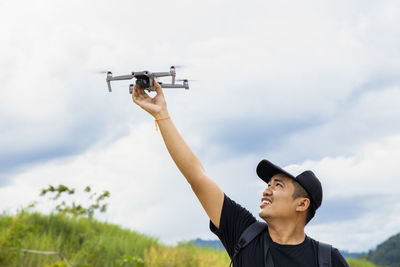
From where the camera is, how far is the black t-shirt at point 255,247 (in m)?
3.26

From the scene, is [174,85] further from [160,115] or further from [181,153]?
[181,153]

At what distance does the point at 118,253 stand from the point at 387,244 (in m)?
21.1

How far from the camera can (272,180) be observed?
348cm

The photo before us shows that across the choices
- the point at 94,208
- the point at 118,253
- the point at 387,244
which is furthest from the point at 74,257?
the point at 387,244

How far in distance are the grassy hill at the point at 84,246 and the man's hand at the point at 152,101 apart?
5710 millimetres

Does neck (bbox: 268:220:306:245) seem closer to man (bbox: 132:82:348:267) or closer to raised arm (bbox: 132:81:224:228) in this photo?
man (bbox: 132:82:348:267)

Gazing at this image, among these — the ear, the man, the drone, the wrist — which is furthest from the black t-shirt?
the drone

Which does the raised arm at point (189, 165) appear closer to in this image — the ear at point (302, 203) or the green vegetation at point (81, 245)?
the ear at point (302, 203)

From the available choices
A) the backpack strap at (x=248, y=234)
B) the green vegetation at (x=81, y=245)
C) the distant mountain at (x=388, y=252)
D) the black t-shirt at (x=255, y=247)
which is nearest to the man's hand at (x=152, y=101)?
the black t-shirt at (x=255, y=247)

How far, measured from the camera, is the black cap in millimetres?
3389

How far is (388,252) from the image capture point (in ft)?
93.8

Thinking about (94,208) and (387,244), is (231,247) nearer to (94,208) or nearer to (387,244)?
(94,208)

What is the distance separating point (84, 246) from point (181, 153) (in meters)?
9.87

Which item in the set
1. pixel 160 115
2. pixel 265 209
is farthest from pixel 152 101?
pixel 265 209
